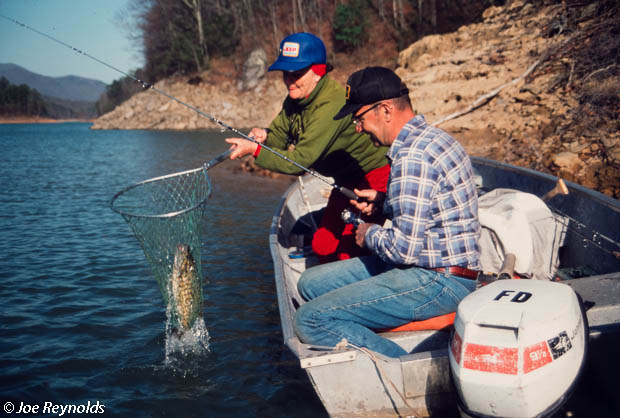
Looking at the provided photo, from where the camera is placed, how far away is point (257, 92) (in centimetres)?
4978

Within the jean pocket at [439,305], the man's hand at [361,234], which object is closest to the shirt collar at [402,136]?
the man's hand at [361,234]

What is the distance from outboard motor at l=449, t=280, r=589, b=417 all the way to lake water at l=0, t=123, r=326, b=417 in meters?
2.07

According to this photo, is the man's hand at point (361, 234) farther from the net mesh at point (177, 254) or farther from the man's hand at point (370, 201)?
the net mesh at point (177, 254)

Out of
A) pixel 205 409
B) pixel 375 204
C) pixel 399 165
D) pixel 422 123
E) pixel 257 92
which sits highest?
pixel 257 92

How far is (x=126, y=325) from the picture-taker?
6184mm

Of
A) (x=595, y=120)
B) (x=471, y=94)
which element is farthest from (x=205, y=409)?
(x=471, y=94)

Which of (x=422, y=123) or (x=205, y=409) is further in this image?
(x=205, y=409)

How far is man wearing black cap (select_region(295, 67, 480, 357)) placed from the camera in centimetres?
292

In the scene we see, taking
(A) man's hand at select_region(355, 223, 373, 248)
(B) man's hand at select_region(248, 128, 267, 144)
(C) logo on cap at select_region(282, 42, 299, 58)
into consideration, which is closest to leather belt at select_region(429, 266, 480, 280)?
(A) man's hand at select_region(355, 223, 373, 248)

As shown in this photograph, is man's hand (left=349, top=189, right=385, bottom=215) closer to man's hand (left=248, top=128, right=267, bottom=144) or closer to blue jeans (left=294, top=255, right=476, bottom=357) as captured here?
blue jeans (left=294, top=255, right=476, bottom=357)

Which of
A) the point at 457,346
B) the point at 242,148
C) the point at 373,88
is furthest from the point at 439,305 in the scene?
the point at 242,148

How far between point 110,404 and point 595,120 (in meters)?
9.83

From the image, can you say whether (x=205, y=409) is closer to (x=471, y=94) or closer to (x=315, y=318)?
(x=315, y=318)

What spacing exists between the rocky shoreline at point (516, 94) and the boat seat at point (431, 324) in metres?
5.95
